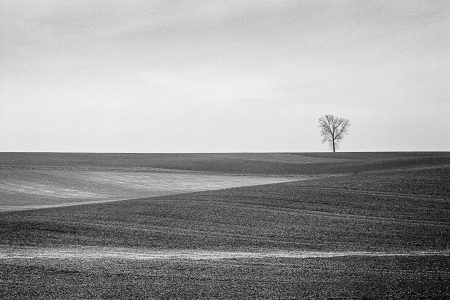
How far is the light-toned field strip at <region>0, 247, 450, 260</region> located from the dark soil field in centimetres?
3

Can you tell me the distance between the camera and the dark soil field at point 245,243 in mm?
8789

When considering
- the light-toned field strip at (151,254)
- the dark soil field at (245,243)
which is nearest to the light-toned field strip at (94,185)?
the dark soil field at (245,243)

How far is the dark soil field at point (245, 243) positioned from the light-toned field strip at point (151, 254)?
29mm

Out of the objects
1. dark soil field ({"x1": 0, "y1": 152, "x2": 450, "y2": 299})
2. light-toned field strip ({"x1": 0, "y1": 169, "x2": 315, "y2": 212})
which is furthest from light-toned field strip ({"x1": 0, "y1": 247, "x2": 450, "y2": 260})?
light-toned field strip ({"x1": 0, "y1": 169, "x2": 315, "y2": 212})

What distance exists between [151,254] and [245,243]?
348 centimetres

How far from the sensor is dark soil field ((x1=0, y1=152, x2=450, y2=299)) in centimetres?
879

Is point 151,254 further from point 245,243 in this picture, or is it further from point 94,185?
point 94,185

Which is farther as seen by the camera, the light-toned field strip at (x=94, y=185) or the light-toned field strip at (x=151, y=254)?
the light-toned field strip at (x=94, y=185)

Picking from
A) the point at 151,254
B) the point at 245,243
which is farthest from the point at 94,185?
A: the point at 151,254

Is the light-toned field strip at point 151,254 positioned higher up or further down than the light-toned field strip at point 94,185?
further down

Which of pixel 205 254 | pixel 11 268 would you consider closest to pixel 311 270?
pixel 205 254

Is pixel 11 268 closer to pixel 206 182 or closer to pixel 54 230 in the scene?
pixel 54 230

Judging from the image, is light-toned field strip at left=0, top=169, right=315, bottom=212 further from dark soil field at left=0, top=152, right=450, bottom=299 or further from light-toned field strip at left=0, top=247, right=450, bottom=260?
light-toned field strip at left=0, top=247, right=450, bottom=260

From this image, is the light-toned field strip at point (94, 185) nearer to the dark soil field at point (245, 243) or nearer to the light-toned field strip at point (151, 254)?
the dark soil field at point (245, 243)
